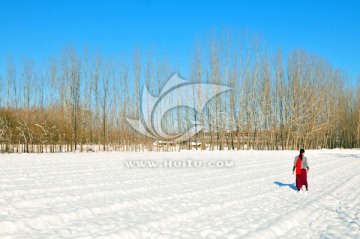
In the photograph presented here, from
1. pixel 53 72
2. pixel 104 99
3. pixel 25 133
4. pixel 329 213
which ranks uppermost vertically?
pixel 53 72

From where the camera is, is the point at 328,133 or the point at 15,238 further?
the point at 328,133

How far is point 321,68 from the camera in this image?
40.1 m

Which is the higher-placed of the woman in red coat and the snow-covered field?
the woman in red coat

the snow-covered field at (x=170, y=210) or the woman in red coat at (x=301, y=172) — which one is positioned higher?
the woman in red coat at (x=301, y=172)

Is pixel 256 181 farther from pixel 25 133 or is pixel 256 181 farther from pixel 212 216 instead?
pixel 25 133

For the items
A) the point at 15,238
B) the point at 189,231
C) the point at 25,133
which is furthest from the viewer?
the point at 25,133

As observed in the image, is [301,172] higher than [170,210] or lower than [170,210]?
higher

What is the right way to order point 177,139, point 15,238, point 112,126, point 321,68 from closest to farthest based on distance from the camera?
point 15,238 < point 112,126 < point 177,139 < point 321,68

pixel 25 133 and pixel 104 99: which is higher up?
pixel 104 99

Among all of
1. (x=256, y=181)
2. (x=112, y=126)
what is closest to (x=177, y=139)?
(x=112, y=126)

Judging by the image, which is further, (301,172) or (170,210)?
(301,172)

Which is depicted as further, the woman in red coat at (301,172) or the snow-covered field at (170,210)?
the woman in red coat at (301,172)

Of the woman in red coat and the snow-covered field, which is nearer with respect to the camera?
the snow-covered field

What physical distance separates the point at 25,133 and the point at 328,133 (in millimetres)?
37235
